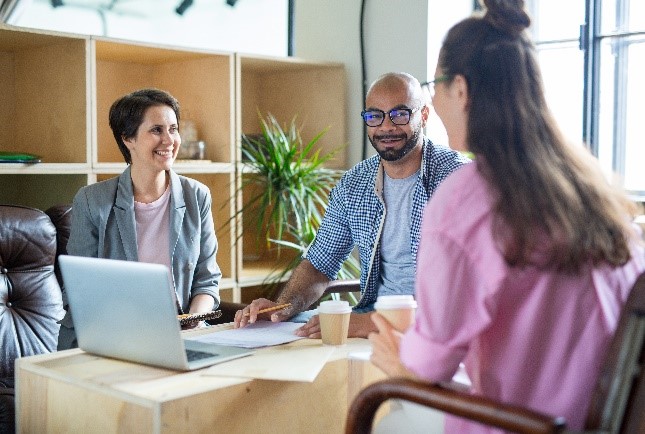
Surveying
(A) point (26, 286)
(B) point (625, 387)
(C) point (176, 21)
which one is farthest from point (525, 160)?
(C) point (176, 21)

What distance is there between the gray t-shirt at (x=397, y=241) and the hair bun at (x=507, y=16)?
50.3 inches

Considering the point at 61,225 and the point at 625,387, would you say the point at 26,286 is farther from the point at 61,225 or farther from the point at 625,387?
the point at 625,387

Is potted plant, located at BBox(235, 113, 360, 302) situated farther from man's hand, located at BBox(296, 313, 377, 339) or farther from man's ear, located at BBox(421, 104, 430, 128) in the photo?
man's hand, located at BBox(296, 313, 377, 339)

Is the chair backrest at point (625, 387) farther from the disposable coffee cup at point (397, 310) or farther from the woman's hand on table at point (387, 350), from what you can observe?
the disposable coffee cup at point (397, 310)

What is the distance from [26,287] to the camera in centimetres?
294

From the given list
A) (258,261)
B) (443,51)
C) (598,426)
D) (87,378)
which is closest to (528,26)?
(443,51)

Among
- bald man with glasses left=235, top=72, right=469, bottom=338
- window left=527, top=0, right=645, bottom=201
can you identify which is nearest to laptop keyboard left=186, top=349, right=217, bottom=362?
bald man with glasses left=235, top=72, right=469, bottom=338

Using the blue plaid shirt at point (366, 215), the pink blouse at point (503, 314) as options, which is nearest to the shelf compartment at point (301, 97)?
the blue plaid shirt at point (366, 215)

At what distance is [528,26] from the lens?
1480 mm

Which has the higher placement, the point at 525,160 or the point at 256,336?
the point at 525,160

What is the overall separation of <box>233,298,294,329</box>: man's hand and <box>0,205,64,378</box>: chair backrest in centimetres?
104

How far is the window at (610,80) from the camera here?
377 centimetres

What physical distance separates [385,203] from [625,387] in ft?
5.15

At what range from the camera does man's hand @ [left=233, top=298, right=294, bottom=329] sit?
2180mm
